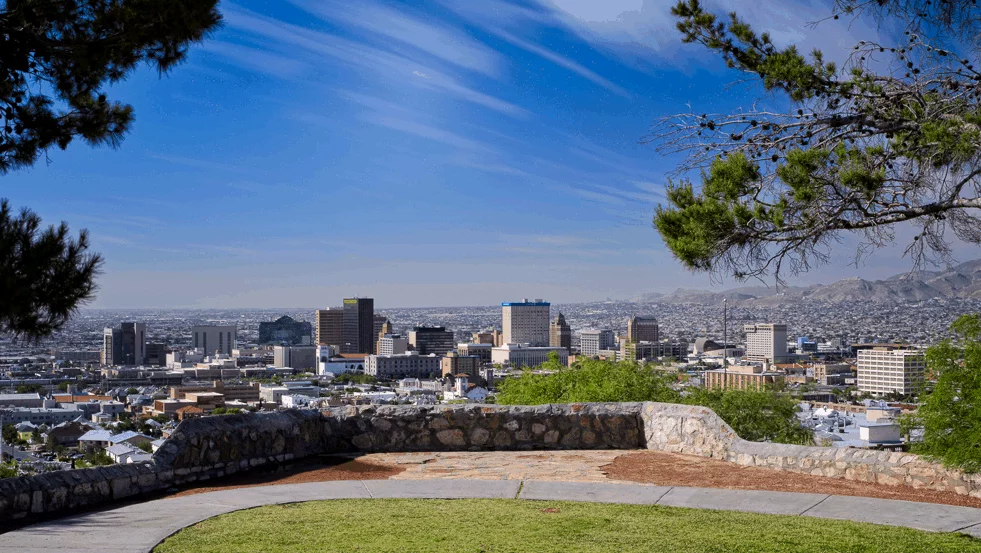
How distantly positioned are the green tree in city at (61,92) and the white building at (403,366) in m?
122

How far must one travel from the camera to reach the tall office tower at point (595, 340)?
13526cm

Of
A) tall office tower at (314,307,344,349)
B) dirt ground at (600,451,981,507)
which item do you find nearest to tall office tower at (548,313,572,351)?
tall office tower at (314,307,344,349)

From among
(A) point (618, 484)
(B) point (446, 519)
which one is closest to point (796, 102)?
(A) point (618, 484)

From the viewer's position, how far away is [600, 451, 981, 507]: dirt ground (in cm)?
840

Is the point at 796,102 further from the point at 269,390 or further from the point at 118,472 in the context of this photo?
the point at 269,390

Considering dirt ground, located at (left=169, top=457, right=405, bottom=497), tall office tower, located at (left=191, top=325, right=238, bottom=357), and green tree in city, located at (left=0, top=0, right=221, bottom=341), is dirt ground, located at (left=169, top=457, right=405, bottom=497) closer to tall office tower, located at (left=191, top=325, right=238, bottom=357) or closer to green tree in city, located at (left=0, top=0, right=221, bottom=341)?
green tree in city, located at (left=0, top=0, right=221, bottom=341)

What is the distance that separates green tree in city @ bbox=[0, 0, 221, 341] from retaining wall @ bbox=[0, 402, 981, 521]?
2089 millimetres

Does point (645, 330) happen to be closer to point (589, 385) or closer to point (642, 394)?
point (642, 394)

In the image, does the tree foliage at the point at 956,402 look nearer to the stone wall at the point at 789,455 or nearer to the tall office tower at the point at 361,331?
the stone wall at the point at 789,455

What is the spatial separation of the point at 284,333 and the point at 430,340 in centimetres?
4373

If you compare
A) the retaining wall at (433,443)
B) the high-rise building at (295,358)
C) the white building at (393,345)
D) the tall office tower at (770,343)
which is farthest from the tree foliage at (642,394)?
the white building at (393,345)

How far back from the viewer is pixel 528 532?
21.5 ft

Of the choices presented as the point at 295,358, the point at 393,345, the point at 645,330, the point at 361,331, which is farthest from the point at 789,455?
the point at 361,331

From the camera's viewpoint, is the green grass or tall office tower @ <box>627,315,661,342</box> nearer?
the green grass
